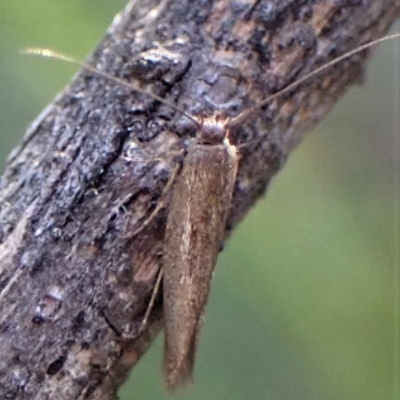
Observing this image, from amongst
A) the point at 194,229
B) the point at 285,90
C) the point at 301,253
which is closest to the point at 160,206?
the point at 194,229

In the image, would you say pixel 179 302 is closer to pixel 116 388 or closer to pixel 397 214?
pixel 116 388

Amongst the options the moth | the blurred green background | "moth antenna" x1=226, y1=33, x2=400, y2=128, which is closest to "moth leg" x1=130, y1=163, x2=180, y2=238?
the moth


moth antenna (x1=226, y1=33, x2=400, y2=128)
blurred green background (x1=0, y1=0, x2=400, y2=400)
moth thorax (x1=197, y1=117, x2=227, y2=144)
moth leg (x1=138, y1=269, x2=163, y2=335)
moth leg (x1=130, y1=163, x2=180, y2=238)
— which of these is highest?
moth antenna (x1=226, y1=33, x2=400, y2=128)

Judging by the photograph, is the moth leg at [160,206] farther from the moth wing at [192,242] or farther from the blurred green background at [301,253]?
the blurred green background at [301,253]

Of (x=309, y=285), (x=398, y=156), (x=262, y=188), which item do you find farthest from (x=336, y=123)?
(x=262, y=188)

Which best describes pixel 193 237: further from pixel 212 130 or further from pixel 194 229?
pixel 212 130

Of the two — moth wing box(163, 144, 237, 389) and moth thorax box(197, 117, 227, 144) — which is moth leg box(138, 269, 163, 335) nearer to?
moth wing box(163, 144, 237, 389)

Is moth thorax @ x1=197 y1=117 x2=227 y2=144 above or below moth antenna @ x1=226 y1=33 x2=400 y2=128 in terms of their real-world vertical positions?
below
